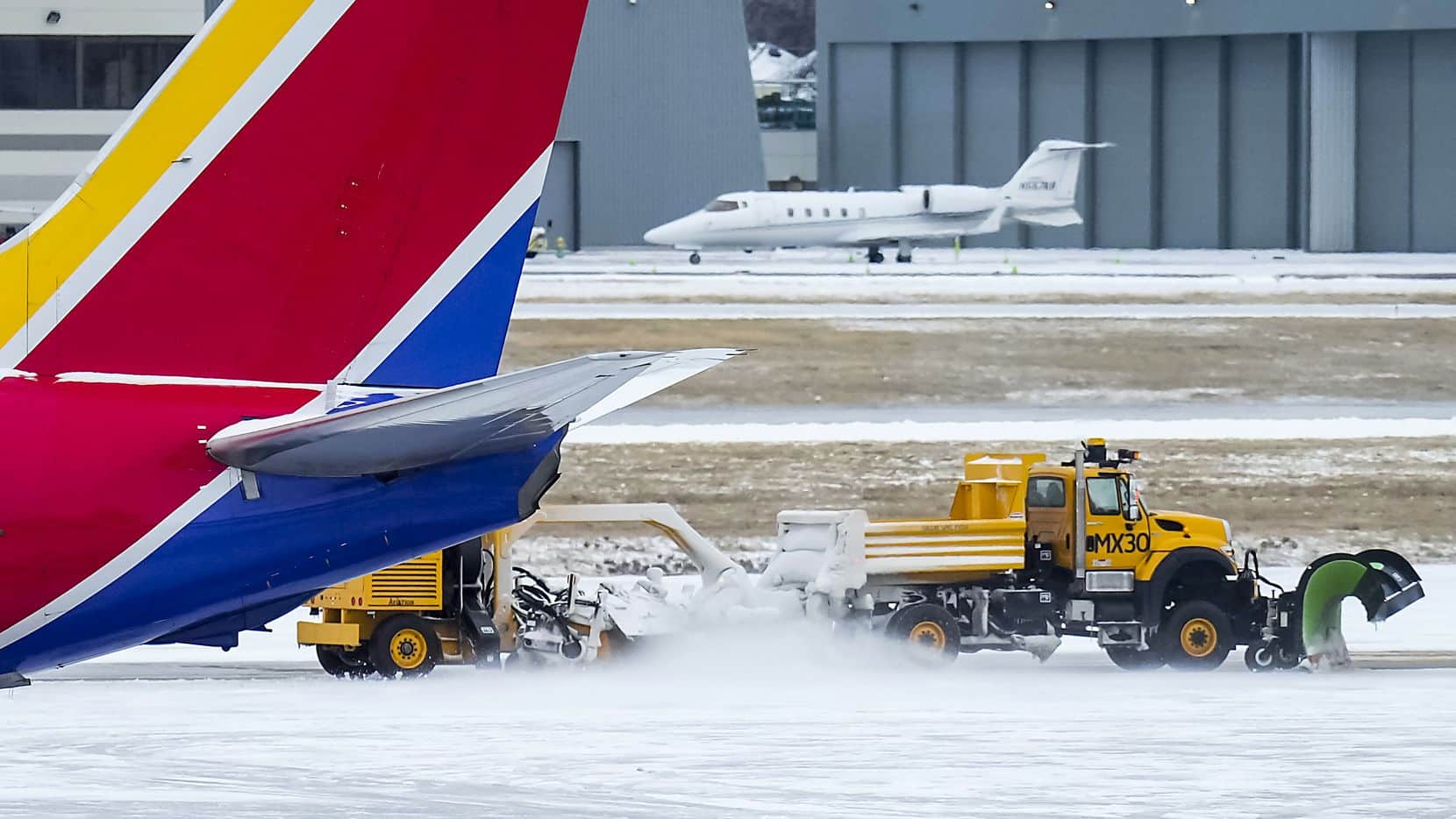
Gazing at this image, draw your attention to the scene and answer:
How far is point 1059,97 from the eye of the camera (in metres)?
77.4

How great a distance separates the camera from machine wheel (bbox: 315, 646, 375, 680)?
15031 mm

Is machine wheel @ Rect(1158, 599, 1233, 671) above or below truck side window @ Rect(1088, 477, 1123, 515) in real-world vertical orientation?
below

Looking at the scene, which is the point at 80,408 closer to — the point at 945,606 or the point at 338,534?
the point at 338,534

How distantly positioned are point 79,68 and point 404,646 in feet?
153

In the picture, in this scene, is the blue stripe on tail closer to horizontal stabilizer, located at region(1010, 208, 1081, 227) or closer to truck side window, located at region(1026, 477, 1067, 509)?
truck side window, located at region(1026, 477, 1067, 509)

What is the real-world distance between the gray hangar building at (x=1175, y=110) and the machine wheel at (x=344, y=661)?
2372 inches

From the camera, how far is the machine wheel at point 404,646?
15.0 meters

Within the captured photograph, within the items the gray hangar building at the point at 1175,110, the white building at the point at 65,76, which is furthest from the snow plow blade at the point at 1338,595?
the gray hangar building at the point at 1175,110

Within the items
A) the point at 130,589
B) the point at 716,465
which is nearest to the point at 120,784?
the point at 130,589

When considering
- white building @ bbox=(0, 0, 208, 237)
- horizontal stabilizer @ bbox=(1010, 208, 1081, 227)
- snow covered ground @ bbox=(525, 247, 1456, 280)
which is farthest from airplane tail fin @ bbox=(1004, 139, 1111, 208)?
white building @ bbox=(0, 0, 208, 237)

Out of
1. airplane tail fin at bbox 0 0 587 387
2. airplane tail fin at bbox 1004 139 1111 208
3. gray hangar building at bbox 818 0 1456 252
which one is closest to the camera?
airplane tail fin at bbox 0 0 587 387

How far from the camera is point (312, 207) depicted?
23.7 ft

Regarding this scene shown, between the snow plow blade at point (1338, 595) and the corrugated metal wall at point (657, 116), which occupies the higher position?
the corrugated metal wall at point (657, 116)

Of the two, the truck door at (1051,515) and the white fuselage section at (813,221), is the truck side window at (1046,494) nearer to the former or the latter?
the truck door at (1051,515)
